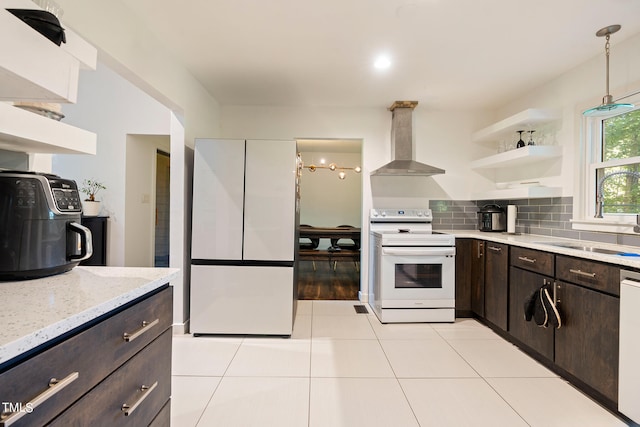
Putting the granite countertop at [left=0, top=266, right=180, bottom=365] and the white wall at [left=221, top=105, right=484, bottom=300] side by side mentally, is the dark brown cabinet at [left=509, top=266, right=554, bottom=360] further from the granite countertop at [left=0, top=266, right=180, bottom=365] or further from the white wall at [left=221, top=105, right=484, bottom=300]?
the granite countertop at [left=0, top=266, right=180, bottom=365]

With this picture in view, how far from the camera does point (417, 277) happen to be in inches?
123

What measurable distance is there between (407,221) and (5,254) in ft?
11.3

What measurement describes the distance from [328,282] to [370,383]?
2849mm

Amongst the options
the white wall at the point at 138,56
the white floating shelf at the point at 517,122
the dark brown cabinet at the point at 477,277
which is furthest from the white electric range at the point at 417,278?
the white wall at the point at 138,56

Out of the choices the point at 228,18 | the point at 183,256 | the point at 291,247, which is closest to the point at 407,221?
the point at 291,247

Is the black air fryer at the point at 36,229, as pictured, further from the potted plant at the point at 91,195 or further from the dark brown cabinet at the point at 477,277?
the dark brown cabinet at the point at 477,277

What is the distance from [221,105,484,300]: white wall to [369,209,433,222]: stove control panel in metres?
0.09

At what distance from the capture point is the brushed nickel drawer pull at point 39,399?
54 centimetres

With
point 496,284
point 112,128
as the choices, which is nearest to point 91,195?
point 112,128

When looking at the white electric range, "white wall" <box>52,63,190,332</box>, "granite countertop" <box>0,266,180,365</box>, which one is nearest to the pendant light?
the white electric range

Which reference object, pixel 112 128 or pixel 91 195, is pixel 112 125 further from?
pixel 91 195

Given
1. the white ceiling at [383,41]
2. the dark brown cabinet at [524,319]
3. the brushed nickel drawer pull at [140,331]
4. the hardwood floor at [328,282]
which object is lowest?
the hardwood floor at [328,282]

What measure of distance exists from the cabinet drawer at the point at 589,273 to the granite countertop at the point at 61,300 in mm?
2238

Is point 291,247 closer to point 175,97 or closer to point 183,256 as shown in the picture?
point 183,256
